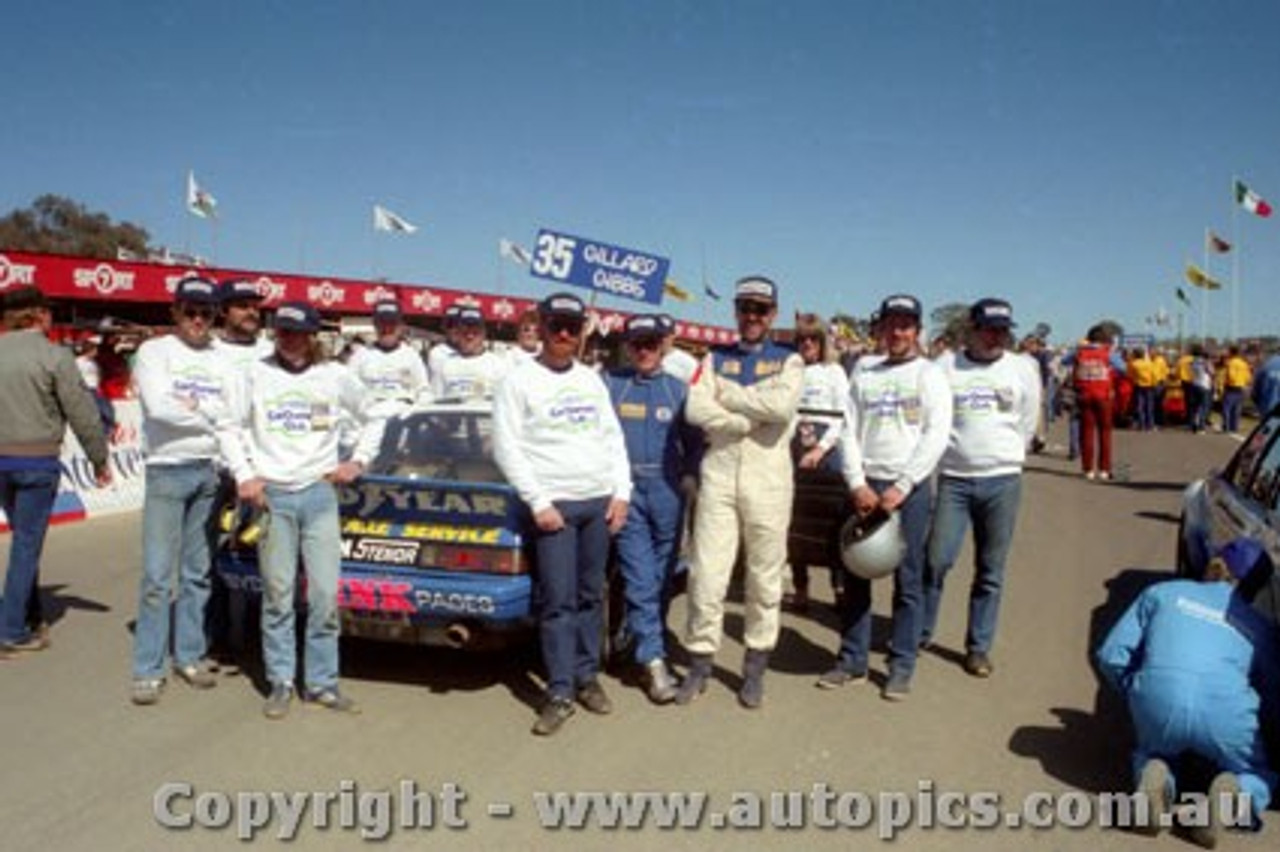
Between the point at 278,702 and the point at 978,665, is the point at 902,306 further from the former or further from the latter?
the point at 278,702

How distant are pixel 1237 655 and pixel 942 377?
1.88 m

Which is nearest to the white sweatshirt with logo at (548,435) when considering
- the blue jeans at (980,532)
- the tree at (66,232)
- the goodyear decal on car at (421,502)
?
the goodyear decal on car at (421,502)

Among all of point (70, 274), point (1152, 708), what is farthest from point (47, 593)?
point (70, 274)

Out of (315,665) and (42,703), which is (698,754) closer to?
(315,665)

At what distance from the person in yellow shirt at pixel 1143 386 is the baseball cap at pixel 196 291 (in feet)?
67.9

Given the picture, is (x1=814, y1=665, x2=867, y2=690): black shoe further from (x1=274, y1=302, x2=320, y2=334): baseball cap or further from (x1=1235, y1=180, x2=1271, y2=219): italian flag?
(x1=1235, y1=180, x2=1271, y2=219): italian flag

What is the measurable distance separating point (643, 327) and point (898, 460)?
4.82 ft

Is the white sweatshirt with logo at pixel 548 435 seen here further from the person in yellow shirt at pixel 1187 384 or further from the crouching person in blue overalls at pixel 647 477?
the person in yellow shirt at pixel 1187 384

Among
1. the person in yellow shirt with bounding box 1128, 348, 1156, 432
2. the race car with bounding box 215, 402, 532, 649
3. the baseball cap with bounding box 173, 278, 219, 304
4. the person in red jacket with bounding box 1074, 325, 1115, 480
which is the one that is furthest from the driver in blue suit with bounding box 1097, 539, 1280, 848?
the person in yellow shirt with bounding box 1128, 348, 1156, 432

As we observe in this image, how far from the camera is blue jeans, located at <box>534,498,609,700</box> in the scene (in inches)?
175

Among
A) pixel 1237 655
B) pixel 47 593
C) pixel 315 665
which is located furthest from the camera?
pixel 47 593

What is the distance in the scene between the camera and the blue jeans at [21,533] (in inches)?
205

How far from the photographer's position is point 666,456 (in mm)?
4875

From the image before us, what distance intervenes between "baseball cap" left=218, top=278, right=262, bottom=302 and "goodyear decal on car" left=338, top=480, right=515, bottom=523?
106 centimetres
